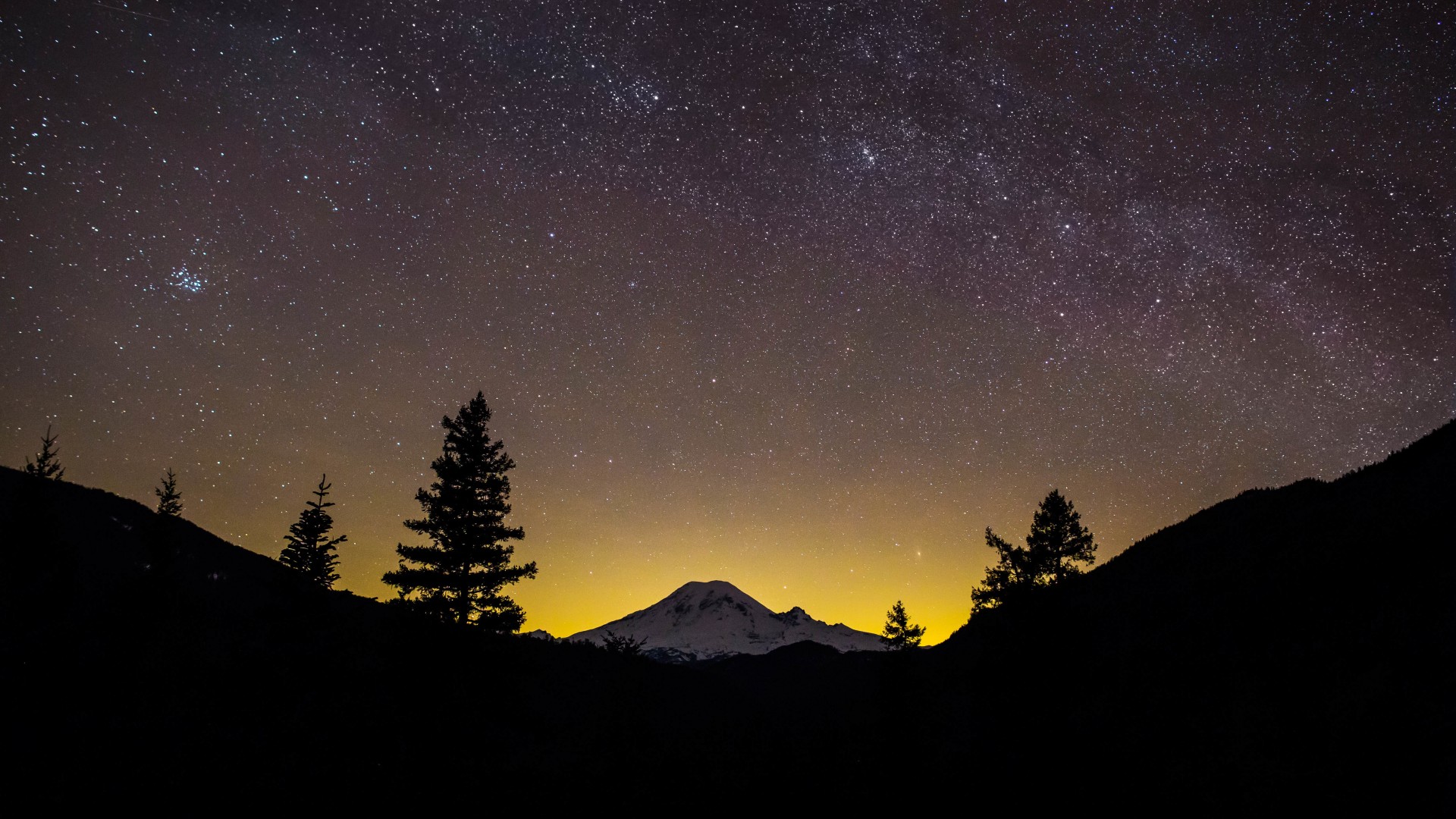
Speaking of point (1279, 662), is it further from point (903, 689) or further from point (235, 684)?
point (235, 684)

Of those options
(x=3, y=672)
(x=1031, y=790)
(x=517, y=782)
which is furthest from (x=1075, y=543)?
(x=3, y=672)

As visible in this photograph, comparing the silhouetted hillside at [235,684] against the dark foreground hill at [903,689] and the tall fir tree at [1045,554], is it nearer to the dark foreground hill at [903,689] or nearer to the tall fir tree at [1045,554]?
the dark foreground hill at [903,689]

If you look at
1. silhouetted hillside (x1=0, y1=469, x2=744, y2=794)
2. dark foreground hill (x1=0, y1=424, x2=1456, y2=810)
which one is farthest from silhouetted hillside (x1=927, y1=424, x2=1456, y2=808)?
silhouetted hillside (x1=0, y1=469, x2=744, y2=794)

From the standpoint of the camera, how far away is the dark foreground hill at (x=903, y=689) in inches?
621

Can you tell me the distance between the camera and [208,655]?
85.0 feet

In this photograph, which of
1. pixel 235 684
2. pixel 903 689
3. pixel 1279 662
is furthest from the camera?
pixel 235 684

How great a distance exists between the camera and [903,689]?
23469 millimetres

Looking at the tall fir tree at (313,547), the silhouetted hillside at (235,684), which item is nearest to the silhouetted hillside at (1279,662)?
the silhouetted hillside at (235,684)

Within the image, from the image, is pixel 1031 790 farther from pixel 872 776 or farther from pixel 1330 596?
pixel 1330 596

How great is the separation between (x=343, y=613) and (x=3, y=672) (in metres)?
14.5

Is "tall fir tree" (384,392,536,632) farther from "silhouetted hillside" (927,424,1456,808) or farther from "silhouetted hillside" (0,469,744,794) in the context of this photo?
"silhouetted hillside" (927,424,1456,808)

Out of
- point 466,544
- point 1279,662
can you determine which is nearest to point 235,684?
point 466,544

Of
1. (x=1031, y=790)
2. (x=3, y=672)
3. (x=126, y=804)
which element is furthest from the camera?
(x=3, y=672)

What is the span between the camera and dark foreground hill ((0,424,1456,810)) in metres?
15.8
